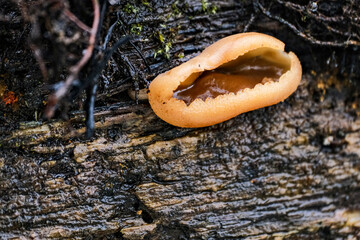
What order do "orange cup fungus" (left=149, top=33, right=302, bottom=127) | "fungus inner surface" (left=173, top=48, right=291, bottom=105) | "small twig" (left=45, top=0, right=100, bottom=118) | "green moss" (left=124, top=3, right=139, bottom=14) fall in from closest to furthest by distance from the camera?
"small twig" (left=45, top=0, right=100, bottom=118), "orange cup fungus" (left=149, top=33, right=302, bottom=127), "green moss" (left=124, top=3, right=139, bottom=14), "fungus inner surface" (left=173, top=48, right=291, bottom=105)

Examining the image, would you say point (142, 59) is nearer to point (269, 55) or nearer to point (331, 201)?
point (269, 55)

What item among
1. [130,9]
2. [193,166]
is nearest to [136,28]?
[130,9]

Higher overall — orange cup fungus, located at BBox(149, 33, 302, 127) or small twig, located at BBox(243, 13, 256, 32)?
small twig, located at BBox(243, 13, 256, 32)

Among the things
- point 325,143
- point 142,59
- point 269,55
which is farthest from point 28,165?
point 325,143

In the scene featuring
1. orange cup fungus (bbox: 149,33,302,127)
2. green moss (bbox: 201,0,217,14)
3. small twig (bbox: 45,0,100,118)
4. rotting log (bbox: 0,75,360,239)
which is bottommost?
rotting log (bbox: 0,75,360,239)

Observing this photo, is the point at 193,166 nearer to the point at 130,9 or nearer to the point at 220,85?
the point at 220,85

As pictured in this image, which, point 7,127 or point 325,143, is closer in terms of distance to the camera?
point 7,127

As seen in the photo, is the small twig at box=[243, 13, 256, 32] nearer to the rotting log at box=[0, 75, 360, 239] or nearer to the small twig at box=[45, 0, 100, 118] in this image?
the rotting log at box=[0, 75, 360, 239]

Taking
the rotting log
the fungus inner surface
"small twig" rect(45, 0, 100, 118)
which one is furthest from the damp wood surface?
"small twig" rect(45, 0, 100, 118)
